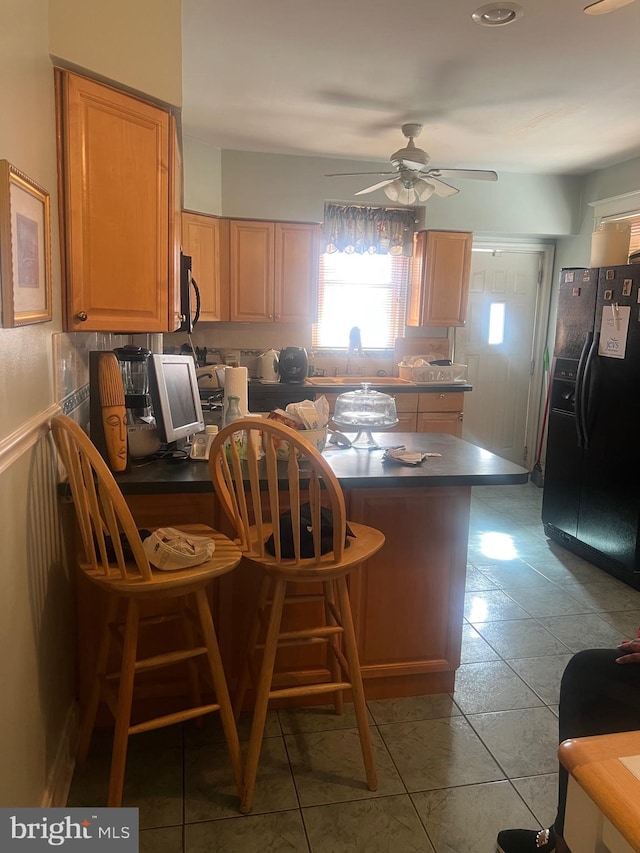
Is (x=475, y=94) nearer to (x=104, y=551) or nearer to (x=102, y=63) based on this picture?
(x=102, y=63)

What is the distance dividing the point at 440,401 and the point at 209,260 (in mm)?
2147

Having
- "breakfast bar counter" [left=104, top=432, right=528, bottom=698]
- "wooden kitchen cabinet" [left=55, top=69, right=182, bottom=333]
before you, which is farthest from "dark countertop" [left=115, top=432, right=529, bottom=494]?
"wooden kitchen cabinet" [left=55, top=69, right=182, bottom=333]

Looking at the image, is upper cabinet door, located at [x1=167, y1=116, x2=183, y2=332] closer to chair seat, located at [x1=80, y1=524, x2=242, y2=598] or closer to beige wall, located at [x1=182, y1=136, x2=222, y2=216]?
chair seat, located at [x1=80, y1=524, x2=242, y2=598]

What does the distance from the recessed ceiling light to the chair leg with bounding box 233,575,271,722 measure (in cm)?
237

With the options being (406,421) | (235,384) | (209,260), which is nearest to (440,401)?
(406,421)

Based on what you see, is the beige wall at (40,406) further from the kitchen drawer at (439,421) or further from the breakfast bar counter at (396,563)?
the kitchen drawer at (439,421)

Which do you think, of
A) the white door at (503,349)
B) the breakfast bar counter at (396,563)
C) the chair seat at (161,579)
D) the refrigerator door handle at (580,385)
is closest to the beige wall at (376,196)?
the white door at (503,349)

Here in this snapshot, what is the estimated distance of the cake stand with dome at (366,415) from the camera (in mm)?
2457

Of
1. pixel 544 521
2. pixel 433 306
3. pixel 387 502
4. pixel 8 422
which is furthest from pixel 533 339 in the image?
pixel 8 422

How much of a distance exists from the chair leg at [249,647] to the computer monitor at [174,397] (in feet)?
2.02

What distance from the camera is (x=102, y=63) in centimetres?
191

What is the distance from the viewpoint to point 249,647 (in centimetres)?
201

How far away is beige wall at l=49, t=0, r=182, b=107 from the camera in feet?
5.98

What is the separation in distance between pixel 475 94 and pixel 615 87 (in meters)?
0.73
